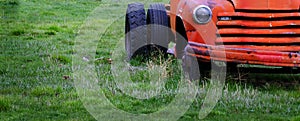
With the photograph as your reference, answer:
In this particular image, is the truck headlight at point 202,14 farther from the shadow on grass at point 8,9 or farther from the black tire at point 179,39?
the shadow on grass at point 8,9

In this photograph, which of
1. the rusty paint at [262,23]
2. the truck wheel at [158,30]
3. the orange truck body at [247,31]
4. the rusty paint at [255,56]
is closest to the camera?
the rusty paint at [255,56]

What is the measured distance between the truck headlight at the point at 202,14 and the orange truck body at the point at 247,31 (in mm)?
50

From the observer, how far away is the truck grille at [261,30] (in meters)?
7.52

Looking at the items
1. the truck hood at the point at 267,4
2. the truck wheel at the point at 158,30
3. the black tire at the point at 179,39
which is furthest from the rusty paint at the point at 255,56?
the truck wheel at the point at 158,30

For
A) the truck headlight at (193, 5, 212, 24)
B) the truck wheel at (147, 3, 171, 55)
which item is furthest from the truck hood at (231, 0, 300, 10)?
the truck wheel at (147, 3, 171, 55)

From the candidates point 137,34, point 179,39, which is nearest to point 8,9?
point 137,34

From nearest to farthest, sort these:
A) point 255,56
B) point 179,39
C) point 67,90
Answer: point 255,56, point 67,90, point 179,39

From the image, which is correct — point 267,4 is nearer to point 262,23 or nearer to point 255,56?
point 262,23

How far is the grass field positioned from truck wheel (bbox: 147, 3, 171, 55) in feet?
2.62

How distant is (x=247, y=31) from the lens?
24.7 ft

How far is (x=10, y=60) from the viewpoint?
9.98 meters

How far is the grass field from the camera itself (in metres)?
6.41

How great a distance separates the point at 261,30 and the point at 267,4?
1.11 ft

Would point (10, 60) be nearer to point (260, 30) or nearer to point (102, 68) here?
point (102, 68)
